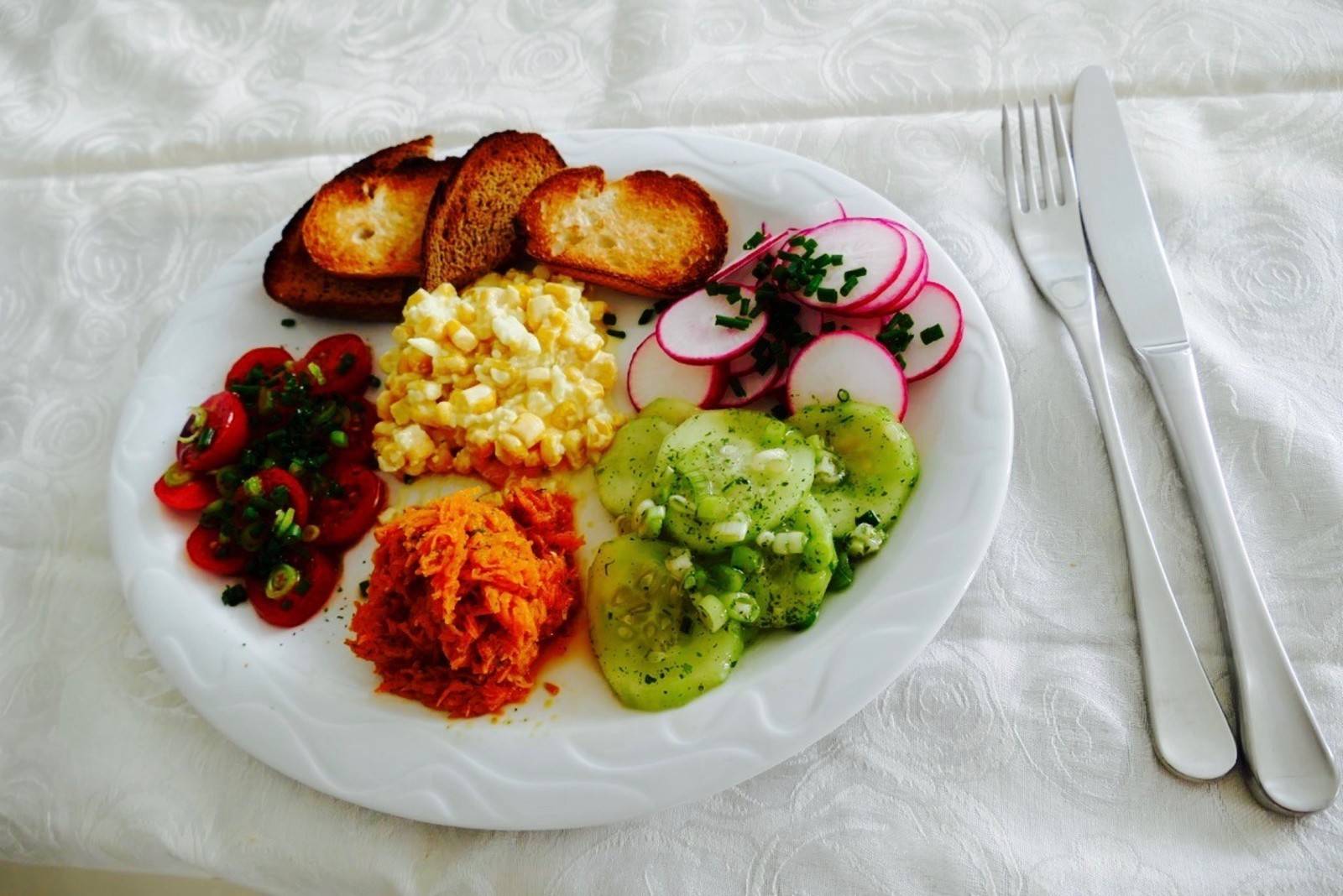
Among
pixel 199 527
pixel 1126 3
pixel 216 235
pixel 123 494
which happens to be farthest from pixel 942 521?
pixel 216 235

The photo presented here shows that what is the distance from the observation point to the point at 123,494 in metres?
2.22

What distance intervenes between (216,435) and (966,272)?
195 centimetres

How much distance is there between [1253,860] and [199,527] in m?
2.30

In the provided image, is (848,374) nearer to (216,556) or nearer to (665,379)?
(665,379)

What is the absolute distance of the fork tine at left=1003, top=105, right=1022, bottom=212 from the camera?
2512mm

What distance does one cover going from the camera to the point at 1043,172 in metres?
2.54

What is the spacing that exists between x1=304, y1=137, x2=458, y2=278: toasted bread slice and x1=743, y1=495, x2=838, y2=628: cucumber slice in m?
1.30

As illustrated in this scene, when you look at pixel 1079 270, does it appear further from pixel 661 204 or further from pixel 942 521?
pixel 661 204

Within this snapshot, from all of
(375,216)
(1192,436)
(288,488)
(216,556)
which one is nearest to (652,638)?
(288,488)

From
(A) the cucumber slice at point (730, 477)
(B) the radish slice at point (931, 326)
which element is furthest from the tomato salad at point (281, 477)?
(B) the radish slice at point (931, 326)

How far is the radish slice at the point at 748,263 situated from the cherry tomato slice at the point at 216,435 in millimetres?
1223

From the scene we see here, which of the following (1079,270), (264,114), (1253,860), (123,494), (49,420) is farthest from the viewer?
(264,114)

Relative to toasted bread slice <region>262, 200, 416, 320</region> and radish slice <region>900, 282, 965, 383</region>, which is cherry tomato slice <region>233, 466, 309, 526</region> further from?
radish slice <region>900, 282, 965, 383</region>

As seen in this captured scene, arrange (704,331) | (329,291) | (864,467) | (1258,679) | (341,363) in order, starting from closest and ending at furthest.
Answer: (1258,679) < (864,467) < (704,331) < (341,363) < (329,291)
